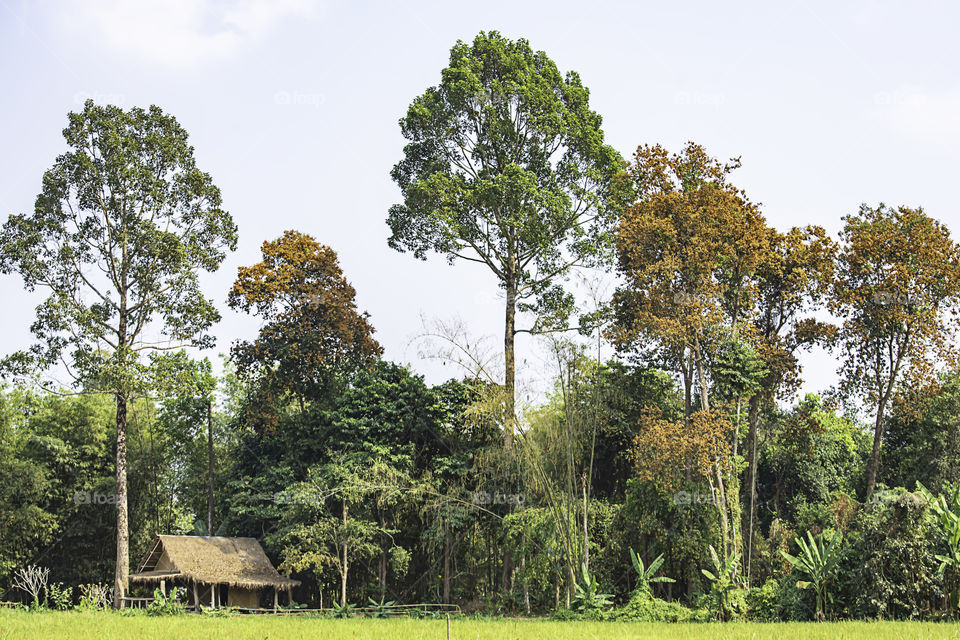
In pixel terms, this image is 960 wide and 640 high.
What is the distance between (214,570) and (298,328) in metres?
8.69

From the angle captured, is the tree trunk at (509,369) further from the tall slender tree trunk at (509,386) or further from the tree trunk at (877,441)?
the tree trunk at (877,441)

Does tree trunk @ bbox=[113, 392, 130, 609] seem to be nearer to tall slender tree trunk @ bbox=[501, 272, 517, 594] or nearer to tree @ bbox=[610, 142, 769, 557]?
tall slender tree trunk @ bbox=[501, 272, 517, 594]

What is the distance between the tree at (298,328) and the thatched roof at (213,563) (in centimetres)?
515

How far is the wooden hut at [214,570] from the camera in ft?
87.9

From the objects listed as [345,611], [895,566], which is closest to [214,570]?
[345,611]

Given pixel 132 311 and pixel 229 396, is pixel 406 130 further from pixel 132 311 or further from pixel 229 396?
pixel 229 396

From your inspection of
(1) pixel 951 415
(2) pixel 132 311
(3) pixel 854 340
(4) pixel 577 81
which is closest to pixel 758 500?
(1) pixel 951 415

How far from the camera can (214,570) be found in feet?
88.9

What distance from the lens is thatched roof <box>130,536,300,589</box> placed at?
26766 millimetres

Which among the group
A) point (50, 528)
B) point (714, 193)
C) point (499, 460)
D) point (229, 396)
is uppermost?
point (714, 193)

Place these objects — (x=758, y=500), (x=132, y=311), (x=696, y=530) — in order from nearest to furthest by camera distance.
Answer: (x=696, y=530) → (x=132, y=311) → (x=758, y=500)

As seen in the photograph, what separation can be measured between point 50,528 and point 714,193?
26797 millimetres

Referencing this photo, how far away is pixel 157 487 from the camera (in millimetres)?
37656

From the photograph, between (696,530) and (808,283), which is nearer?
(696,530)
